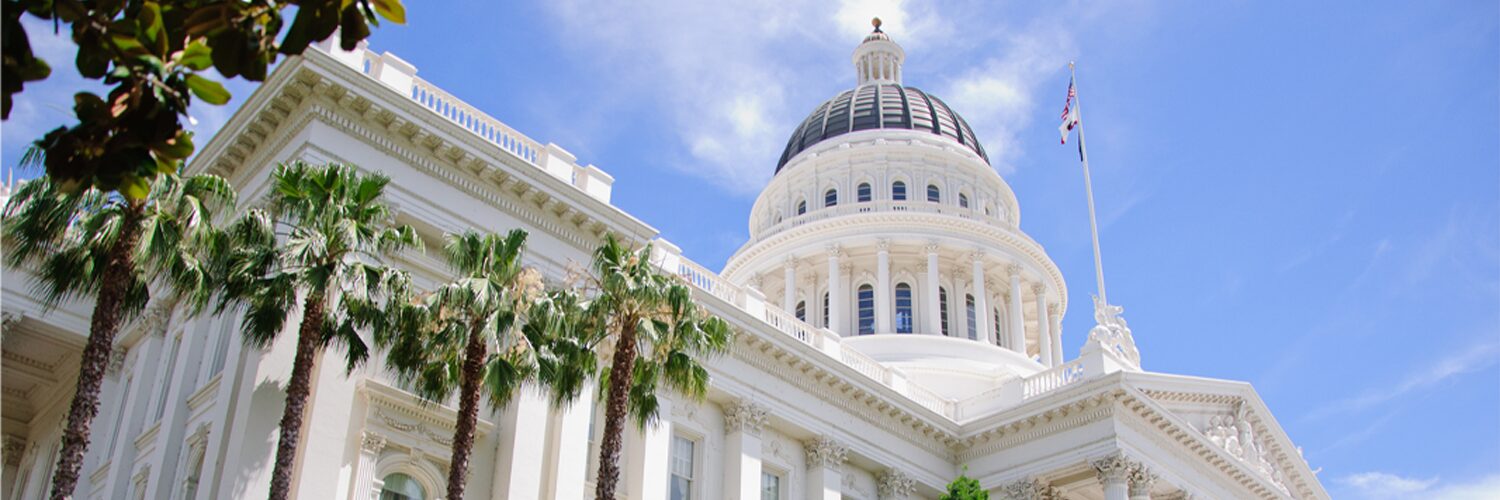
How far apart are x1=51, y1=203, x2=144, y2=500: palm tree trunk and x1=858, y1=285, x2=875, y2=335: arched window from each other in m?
35.7

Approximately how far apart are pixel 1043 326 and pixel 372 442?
3618cm

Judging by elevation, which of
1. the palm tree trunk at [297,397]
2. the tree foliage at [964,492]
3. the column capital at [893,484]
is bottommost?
the palm tree trunk at [297,397]

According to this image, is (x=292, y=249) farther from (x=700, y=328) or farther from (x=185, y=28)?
(x=185, y=28)

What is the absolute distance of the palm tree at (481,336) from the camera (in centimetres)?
1858

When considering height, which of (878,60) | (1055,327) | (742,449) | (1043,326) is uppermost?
(878,60)

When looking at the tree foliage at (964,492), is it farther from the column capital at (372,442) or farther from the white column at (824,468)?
the column capital at (372,442)

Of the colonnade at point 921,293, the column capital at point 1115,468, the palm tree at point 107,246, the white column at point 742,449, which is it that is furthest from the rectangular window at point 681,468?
the colonnade at point 921,293

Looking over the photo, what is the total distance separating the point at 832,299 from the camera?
50.5m

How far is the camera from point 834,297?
5047 centimetres

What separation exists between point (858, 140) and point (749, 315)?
2734 centimetres

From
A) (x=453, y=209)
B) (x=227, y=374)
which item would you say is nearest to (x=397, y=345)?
(x=227, y=374)

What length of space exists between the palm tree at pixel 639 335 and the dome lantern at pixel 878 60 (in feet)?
147

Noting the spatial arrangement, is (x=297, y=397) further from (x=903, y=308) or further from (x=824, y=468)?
(x=903, y=308)

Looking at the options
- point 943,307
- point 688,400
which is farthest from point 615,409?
point 943,307
